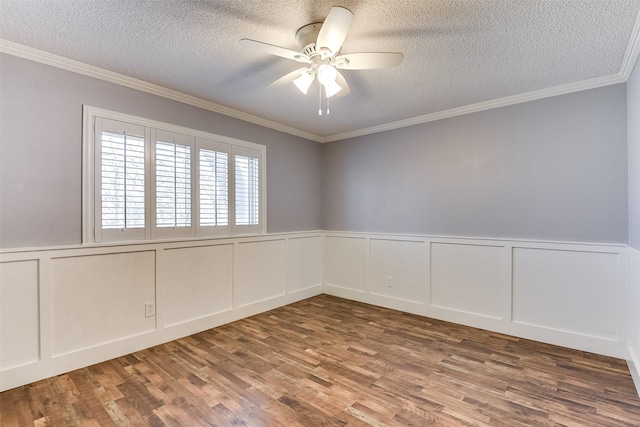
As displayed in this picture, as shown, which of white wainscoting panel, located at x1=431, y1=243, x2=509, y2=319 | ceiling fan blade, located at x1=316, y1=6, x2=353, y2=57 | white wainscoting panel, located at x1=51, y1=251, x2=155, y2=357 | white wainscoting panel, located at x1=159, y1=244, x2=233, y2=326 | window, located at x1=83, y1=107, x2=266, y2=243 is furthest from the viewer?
white wainscoting panel, located at x1=431, y1=243, x2=509, y2=319

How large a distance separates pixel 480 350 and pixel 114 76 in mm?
4058

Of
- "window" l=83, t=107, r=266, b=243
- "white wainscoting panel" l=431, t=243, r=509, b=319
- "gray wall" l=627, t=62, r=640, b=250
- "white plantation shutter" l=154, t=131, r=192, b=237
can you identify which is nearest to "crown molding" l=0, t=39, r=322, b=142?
"window" l=83, t=107, r=266, b=243

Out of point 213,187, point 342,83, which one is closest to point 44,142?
point 213,187

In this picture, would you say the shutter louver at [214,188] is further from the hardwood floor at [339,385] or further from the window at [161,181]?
the hardwood floor at [339,385]

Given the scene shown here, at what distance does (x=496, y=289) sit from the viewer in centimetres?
324

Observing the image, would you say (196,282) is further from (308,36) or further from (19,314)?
(308,36)

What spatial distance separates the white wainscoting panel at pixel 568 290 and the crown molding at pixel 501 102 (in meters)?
1.51

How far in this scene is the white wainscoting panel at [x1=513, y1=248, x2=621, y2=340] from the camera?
8.82ft

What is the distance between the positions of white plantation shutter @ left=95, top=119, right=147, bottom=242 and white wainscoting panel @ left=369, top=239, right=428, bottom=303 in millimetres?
2836

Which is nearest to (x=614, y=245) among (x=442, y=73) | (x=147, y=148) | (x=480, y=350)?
(x=480, y=350)

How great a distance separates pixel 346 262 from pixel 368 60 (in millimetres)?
3121

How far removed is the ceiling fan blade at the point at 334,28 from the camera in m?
1.55

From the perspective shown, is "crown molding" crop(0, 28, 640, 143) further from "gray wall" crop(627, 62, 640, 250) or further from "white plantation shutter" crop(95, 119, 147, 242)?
"white plantation shutter" crop(95, 119, 147, 242)

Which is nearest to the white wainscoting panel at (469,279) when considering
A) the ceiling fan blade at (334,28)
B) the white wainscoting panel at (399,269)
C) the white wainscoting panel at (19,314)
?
the white wainscoting panel at (399,269)
